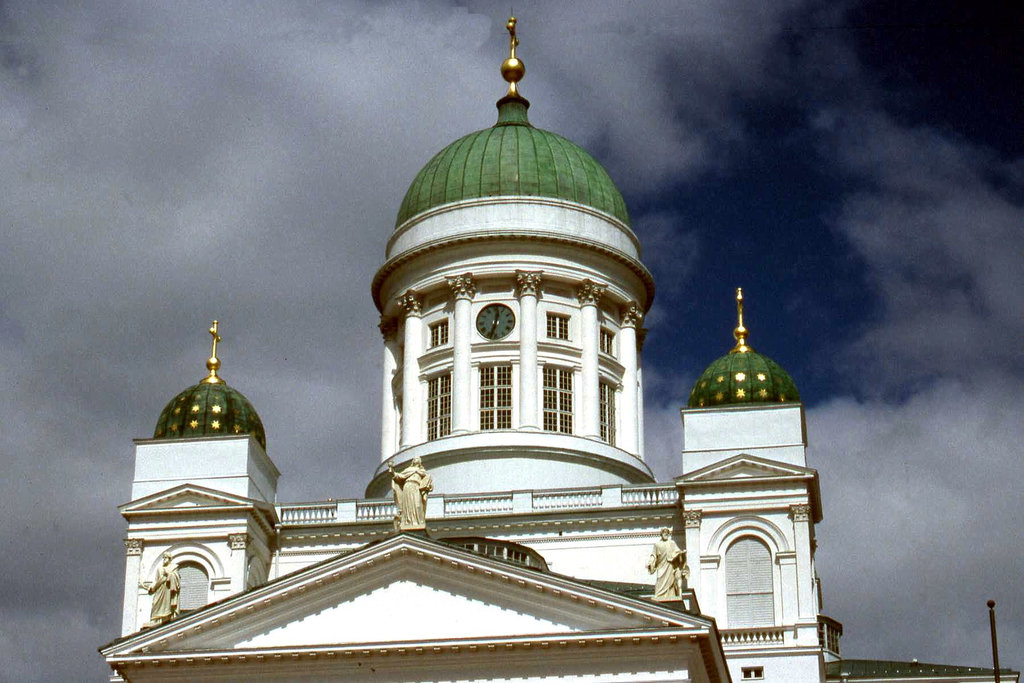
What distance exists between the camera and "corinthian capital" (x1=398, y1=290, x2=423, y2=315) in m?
73.9

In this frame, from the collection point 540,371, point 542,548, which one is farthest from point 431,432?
point 542,548

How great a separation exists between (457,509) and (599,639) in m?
16.3


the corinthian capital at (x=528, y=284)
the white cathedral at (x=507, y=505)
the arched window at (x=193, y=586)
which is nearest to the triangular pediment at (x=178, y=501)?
the white cathedral at (x=507, y=505)

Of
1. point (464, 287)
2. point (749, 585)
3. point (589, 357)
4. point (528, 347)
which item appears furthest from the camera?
point (464, 287)

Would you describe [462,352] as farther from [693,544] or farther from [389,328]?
[693,544]

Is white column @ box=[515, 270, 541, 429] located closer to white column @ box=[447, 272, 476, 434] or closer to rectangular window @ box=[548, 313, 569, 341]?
rectangular window @ box=[548, 313, 569, 341]

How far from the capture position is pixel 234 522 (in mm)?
64938

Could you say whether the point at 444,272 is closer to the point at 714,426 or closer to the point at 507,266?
the point at 507,266

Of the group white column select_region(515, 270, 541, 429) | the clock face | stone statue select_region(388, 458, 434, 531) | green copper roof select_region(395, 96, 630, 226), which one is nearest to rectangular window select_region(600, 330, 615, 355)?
white column select_region(515, 270, 541, 429)

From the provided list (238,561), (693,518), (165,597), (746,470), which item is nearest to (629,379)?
(746,470)

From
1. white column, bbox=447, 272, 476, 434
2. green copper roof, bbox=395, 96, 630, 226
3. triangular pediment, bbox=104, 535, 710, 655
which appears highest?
green copper roof, bbox=395, 96, 630, 226

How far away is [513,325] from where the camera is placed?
237 feet

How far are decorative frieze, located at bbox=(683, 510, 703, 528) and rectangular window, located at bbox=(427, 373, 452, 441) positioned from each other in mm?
11590

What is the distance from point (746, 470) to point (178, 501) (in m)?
17.2
